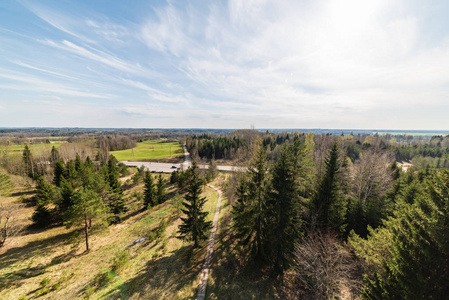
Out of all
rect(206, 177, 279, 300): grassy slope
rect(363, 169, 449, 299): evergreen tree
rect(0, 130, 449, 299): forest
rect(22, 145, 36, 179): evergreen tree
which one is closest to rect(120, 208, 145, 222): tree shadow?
rect(0, 130, 449, 299): forest

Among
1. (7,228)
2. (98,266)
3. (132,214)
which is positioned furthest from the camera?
(132,214)

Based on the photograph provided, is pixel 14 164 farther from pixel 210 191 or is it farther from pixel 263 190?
pixel 263 190

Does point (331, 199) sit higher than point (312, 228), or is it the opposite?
point (331, 199)

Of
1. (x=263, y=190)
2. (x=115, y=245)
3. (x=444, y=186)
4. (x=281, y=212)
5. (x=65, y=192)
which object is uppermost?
(x=444, y=186)

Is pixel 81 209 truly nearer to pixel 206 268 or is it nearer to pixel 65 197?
pixel 65 197

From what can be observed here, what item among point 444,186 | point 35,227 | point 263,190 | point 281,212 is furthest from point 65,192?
point 444,186

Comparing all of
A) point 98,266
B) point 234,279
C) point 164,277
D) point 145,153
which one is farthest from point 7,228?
point 145,153
